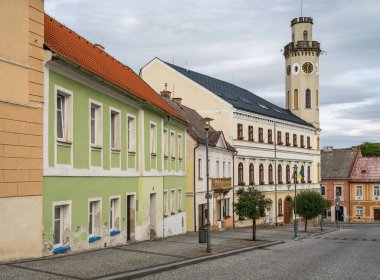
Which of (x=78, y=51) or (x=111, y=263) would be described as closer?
(x=111, y=263)

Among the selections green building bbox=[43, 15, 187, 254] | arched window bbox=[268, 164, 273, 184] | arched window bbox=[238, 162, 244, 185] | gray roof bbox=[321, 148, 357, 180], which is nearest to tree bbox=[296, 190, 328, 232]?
arched window bbox=[238, 162, 244, 185]

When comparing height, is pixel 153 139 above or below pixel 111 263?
above

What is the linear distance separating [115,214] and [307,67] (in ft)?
169

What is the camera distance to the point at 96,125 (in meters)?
21.2

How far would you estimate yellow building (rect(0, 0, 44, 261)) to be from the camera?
1527 centimetres

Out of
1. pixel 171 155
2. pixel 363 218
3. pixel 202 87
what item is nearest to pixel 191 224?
pixel 171 155

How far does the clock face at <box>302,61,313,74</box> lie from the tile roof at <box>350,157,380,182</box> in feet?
67.9

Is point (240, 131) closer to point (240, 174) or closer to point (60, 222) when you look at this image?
point (240, 174)

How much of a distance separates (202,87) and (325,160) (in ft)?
134

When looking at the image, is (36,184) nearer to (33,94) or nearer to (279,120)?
(33,94)

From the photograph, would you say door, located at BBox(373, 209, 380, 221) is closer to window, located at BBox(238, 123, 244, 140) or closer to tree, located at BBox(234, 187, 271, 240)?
window, located at BBox(238, 123, 244, 140)

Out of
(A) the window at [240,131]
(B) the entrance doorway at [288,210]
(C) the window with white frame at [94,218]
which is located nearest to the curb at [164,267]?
(C) the window with white frame at [94,218]

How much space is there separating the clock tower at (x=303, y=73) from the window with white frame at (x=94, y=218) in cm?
5255

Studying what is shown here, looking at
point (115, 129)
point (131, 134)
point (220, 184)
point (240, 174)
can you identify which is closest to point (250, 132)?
point (240, 174)
